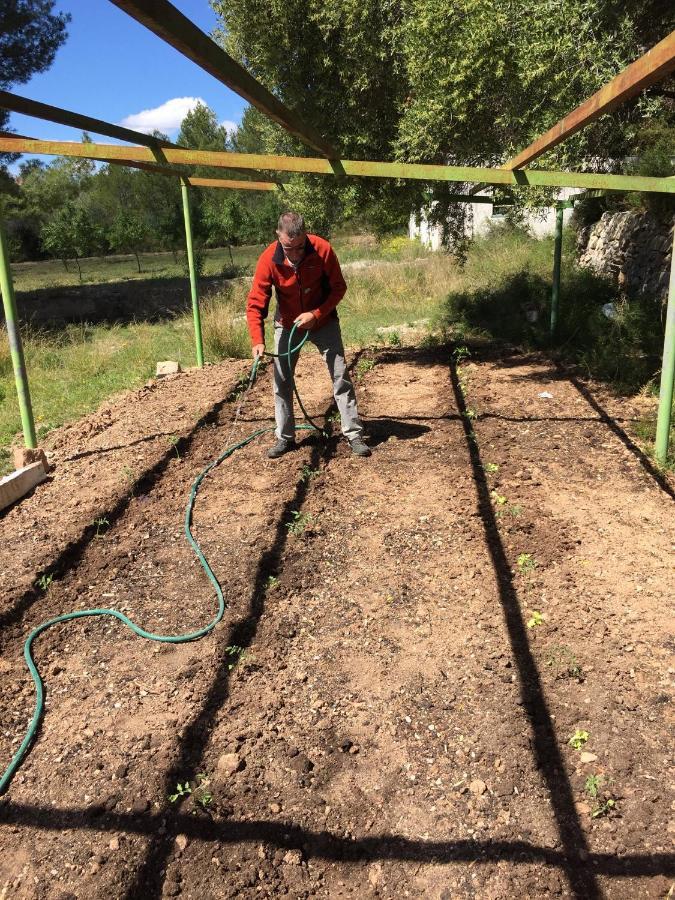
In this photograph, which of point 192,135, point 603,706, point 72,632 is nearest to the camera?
point 603,706

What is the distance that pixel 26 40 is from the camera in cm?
1555

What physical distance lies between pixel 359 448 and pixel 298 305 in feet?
4.27

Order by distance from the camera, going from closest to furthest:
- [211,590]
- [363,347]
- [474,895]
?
[474,895] < [211,590] < [363,347]

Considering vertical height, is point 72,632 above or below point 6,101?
below

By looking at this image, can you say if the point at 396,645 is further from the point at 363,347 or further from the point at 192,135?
the point at 192,135

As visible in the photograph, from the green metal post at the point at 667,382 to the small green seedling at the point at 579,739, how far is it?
3114 millimetres

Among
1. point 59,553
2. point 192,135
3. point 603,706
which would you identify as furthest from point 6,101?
point 192,135

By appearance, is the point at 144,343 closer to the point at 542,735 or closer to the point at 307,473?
the point at 307,473

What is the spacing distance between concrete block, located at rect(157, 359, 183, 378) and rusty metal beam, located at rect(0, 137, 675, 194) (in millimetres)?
4304

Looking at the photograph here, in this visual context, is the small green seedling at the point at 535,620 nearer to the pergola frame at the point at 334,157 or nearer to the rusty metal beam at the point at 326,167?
the pergola frame at the point at 334,157

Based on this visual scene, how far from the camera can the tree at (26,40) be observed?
1522cm

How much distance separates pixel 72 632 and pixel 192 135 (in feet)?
185

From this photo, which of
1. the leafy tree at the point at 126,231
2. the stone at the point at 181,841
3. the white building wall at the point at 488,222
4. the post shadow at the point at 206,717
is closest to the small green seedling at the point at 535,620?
the post shadow at the point at 206,717

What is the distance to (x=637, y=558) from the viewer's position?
159 inches
